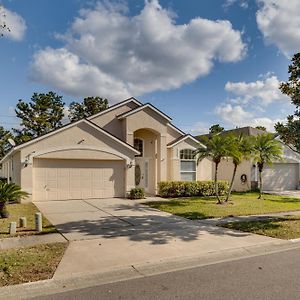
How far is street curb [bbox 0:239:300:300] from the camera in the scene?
5.34 metres

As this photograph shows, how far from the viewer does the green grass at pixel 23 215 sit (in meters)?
9.65

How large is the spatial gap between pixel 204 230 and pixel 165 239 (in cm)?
185

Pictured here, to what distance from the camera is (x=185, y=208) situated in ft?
49.3

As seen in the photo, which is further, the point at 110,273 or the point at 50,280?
the point at 110,273

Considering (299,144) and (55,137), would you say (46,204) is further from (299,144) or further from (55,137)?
(299,144)

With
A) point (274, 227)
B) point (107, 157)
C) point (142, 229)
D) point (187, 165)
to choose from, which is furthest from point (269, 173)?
point (142, 229)

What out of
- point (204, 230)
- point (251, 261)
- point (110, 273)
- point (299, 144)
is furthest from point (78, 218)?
point (299, 144)

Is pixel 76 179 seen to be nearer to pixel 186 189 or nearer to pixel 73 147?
pixel 73 147

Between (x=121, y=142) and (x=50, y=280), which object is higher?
(x=121, y=142)

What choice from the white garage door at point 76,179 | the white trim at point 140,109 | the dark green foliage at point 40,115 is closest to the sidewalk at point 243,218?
the white garage door at point 76,179

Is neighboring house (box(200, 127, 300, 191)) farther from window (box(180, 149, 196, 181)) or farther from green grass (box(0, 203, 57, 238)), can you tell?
green grass (box(0, 203, 57, 238))

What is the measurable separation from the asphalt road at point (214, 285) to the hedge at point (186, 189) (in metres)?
13.5

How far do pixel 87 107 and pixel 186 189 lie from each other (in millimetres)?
28274

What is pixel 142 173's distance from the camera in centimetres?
2311
